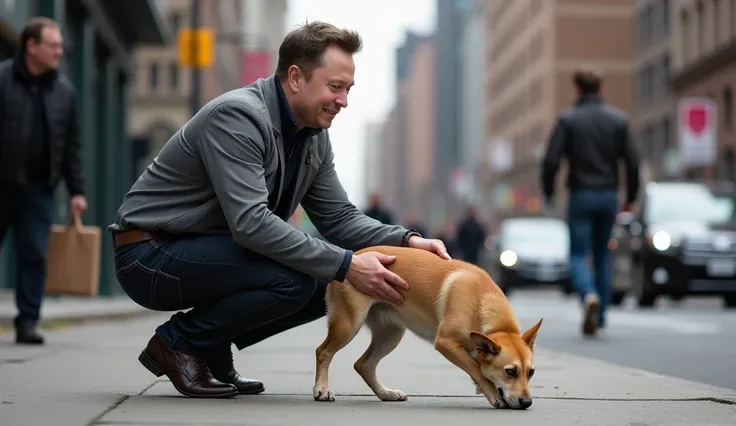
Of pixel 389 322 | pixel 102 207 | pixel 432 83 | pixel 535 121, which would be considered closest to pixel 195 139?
pixel 389 322

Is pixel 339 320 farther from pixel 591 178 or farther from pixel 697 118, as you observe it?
pixel 697 118

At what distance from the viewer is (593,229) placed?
1220cm

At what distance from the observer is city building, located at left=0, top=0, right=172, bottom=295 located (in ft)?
61.6

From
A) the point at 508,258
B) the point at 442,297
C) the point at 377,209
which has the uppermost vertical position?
the point at 442,297

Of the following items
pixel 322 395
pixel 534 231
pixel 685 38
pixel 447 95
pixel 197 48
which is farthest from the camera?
pixel 447 95

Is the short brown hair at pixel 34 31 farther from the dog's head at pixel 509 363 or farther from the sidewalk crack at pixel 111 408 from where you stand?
the dog's head at pixel 509 363

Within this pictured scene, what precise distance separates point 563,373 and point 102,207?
1958 centimetres

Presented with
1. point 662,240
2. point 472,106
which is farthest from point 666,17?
point 472,106

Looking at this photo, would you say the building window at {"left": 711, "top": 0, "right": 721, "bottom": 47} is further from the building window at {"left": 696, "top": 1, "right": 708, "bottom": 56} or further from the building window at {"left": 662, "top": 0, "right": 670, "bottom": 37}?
the building window at {"left": 662, "top": 0, "right": 670, "bottom": 37}

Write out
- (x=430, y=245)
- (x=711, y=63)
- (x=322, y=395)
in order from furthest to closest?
(x=711, y=63) < (x=430, y=245) < (x=322, y=395)

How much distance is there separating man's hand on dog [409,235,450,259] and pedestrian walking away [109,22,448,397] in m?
0.01

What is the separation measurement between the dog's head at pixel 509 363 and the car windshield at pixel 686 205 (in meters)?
14.4

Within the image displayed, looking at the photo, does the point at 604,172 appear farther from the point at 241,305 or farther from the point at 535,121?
the point at 535,121

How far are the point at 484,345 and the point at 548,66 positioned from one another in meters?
80.9
